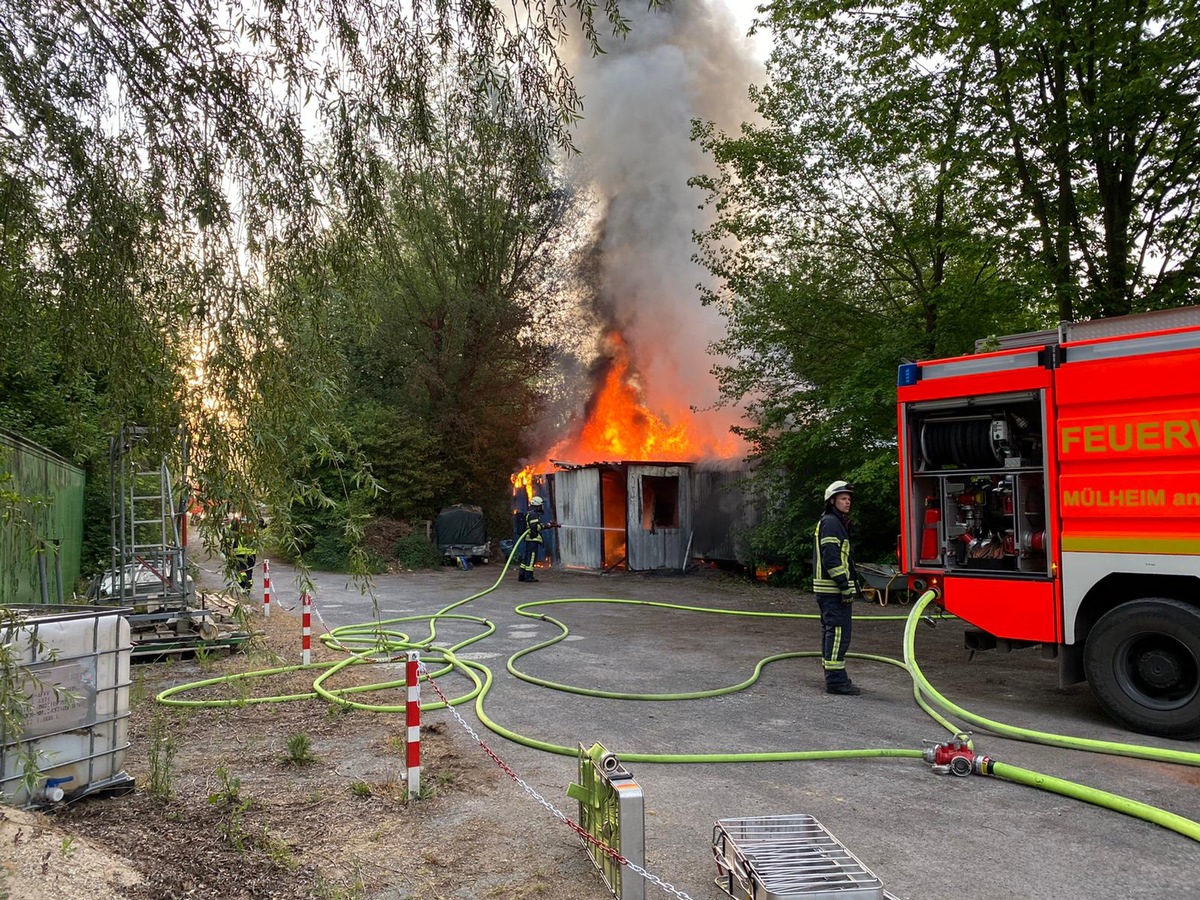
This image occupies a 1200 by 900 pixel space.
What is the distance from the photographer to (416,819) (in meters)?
4.59

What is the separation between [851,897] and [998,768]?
2.76m

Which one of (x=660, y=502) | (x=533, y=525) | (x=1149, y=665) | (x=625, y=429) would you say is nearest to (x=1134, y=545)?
(x=1149, y=665)

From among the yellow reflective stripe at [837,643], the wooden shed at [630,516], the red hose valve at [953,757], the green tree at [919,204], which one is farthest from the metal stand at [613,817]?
the wooden shed at [630,516]

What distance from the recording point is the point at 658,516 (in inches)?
758

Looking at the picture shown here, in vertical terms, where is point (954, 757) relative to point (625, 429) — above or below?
below

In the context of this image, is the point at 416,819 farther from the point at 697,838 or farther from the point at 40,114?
the point at 40,114

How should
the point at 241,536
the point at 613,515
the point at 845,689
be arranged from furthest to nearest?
the point at 613,515, the point at 845,689, the point at 241,536

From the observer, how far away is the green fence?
8078 mm

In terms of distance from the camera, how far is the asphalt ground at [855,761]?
156 inches

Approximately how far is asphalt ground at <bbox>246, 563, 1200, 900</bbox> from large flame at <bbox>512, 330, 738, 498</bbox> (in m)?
9.94

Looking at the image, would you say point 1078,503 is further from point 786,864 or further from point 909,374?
point 786,864

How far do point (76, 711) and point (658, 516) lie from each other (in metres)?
15.2

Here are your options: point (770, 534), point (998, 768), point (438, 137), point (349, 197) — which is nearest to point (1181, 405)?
point (998, 768)

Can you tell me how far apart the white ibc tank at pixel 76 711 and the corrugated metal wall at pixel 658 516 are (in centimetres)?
1382
